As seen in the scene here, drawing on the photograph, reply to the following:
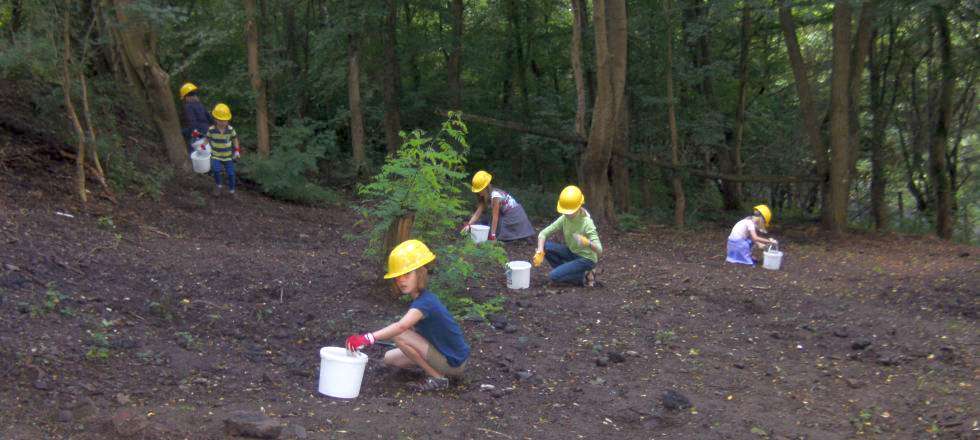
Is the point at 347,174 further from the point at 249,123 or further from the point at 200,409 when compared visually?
the point at 200,409

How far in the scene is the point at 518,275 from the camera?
8.58m

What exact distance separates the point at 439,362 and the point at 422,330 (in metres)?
0.23

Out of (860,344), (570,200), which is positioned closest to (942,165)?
(860,344)

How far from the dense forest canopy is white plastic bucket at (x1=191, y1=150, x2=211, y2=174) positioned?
550mm

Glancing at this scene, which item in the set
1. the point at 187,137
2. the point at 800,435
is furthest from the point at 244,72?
the point at 800,435

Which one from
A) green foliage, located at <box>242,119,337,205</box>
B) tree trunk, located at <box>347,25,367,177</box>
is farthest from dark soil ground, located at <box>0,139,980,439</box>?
tree trunk, located at <box>347,25,367,177</box>

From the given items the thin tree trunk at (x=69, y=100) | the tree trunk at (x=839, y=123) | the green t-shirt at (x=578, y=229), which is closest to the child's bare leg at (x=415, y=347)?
the green t-shirt at (x=578, y=229)

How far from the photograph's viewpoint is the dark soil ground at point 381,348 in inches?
197

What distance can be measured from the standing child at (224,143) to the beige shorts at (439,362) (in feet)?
22.0

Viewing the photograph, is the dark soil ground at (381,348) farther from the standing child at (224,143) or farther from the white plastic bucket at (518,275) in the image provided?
the standing child at (224,143)

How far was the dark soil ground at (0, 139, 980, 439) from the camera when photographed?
501cm

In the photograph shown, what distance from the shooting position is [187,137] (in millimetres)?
13570

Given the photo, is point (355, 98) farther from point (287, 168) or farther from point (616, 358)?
point (616, 358)

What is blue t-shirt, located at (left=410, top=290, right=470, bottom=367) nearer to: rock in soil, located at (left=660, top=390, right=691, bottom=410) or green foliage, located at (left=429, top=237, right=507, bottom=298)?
green foliage, located at (left=429, top=237, right=507, bottom=298)
